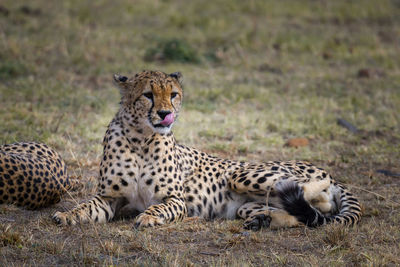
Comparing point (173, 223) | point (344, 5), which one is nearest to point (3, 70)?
point (173, 223)

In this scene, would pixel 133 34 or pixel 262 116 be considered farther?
pixel 133 34

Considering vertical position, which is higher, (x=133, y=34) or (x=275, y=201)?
(x=133, y=34)

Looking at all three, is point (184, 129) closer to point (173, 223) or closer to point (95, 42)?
point (173, 223)

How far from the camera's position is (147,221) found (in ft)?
12.4

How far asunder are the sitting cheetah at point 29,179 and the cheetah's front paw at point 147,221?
0.59 meters

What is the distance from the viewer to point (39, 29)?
10.1m

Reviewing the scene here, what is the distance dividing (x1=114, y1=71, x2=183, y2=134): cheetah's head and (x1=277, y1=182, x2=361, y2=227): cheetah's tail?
90 cm

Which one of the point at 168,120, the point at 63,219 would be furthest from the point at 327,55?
the point at 63,219

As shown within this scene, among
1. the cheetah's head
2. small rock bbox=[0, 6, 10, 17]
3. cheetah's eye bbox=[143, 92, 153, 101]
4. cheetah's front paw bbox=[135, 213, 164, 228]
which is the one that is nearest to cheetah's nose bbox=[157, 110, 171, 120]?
the cheetah's head

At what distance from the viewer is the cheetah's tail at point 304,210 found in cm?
380

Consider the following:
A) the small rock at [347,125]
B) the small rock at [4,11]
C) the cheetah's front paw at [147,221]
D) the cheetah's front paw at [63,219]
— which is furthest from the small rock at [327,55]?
the cheetah's front paw at [63,219]

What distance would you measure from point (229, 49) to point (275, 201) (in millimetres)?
6155

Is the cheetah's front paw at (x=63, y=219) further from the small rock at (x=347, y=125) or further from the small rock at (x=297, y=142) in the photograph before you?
the small rock at (x=347, y=125)

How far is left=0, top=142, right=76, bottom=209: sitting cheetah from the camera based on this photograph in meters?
4.02
